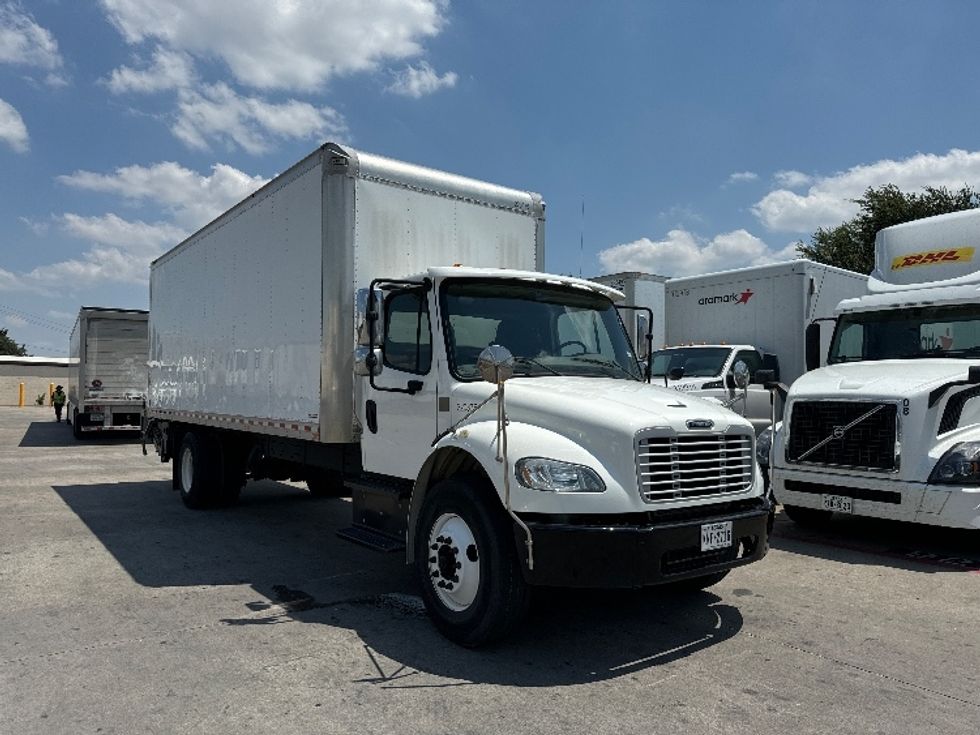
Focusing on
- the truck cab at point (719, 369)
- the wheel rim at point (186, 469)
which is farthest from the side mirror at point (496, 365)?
the truck cab at point (719, 369)

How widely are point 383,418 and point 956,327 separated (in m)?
6.20

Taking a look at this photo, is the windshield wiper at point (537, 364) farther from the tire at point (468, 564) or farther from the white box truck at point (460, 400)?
the tire at point (468, 564)

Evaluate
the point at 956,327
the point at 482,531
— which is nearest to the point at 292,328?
the point at 482,531

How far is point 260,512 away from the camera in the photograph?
9836 mm

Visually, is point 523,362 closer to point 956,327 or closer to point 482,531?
point 482,531

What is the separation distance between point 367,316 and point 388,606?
2.12 metres

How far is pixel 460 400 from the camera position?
525 cm

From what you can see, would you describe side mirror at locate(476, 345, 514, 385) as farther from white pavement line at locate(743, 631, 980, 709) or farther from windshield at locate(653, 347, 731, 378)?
windshield at locate(653, 347, 731, 378)

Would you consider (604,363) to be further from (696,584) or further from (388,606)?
(388,606)

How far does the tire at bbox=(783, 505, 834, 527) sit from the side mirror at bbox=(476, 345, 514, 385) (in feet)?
17.4

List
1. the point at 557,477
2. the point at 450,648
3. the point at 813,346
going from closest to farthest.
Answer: the point at 557,477 → the point at 450,648 → the point at 813,346

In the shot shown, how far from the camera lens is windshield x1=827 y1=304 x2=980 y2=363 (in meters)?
8.07

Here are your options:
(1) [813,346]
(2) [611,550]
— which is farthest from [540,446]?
(1) [813,346]

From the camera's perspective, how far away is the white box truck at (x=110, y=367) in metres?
20.6
